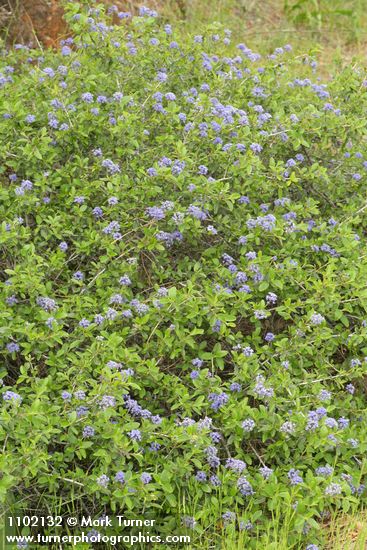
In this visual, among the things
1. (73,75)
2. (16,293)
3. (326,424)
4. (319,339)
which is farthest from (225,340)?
(73,75)

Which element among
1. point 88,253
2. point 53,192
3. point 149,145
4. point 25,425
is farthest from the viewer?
point 149,145

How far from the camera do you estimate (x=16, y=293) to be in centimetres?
332

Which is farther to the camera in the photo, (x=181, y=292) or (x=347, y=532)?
(x=181, y=292)

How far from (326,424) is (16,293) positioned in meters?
1.24

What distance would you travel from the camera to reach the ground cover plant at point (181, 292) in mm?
2936

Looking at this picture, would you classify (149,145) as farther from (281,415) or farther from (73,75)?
(281,415)

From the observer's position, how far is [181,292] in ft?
11.0

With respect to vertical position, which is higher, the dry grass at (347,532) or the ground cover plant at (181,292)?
the ground cover plant at (181,292)

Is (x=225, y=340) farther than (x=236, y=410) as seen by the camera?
Yes

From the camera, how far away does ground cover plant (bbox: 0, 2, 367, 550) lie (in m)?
2.94

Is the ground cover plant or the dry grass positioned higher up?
the ground cover plant

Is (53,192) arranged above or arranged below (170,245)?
above

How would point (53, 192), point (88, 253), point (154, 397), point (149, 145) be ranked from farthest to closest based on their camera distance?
1. point (149, 145)
2. point (53, 192)
3. point (88, 253)
4. point (154, 397)

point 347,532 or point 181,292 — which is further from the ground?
point 181,292
